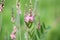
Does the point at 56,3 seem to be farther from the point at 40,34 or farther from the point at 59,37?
the point at 40,34

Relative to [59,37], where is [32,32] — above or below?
above

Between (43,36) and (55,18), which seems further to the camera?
(55,18)

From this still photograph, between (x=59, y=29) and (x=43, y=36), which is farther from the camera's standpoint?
(x=59, y=29)

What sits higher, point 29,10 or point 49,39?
point 29,10

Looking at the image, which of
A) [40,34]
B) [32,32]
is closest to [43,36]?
[40,34]

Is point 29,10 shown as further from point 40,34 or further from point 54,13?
point 54,13

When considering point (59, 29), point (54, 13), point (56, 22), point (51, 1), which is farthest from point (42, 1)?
point (59, 29)

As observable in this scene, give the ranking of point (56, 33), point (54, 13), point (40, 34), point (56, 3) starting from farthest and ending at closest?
point (56, 3) → point (54, 13) → point (56, 33) → point (40, 34)

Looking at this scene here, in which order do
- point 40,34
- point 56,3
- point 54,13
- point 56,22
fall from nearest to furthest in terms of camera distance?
1. point 40,34
2. point 56,22
3. point 54,13
4. point 56,3

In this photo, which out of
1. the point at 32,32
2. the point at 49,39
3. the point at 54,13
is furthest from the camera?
the point at 54,13
